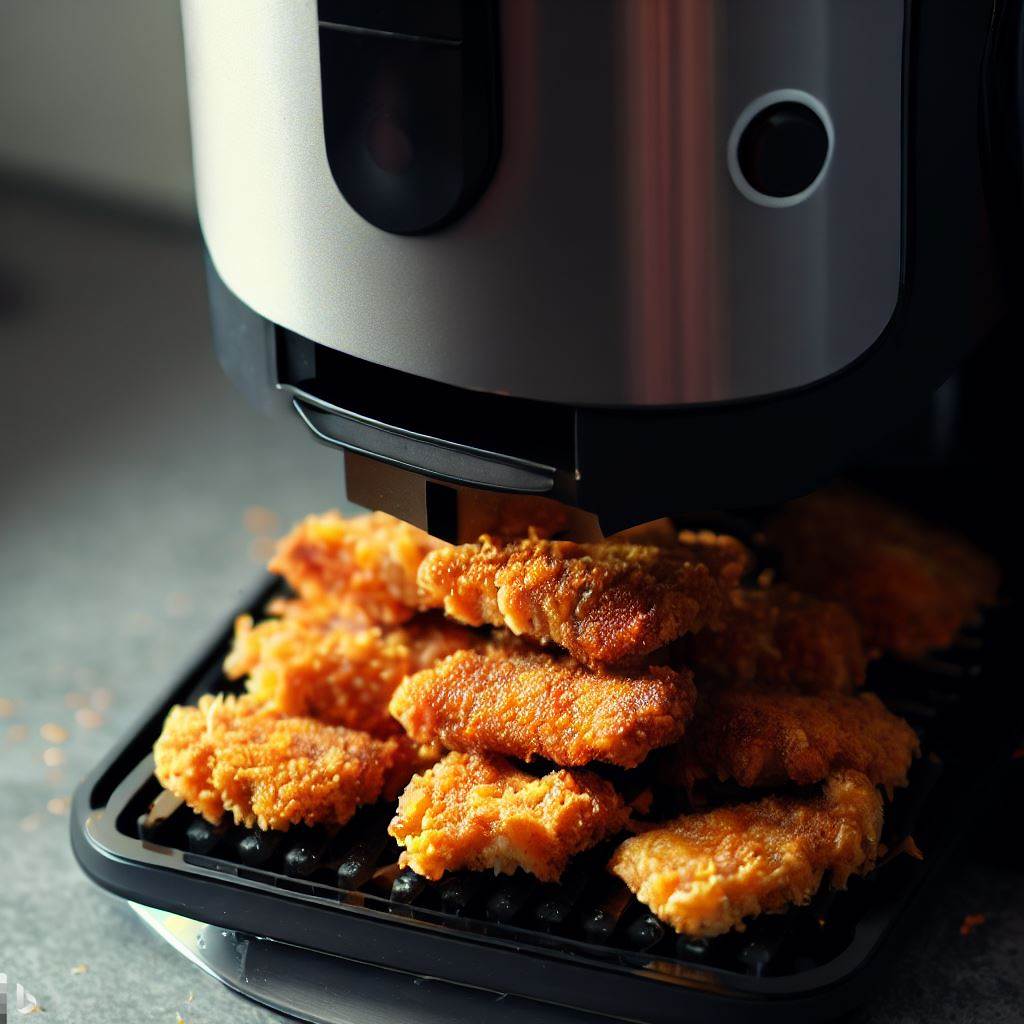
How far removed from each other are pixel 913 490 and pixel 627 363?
0.48m

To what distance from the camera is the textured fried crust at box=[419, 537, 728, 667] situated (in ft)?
2.45

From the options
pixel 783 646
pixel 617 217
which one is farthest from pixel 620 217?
pixel 783 646

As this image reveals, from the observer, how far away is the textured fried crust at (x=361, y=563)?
2.86 ft

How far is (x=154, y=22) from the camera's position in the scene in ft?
5.74

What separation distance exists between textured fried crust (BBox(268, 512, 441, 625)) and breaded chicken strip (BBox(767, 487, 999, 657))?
0.25 metres


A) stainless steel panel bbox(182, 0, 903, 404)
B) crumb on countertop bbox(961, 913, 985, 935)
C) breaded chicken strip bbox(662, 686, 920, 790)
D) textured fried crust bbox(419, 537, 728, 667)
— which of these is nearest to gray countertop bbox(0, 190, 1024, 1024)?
crumb on countertop bbox(961, 913, 985, 935)

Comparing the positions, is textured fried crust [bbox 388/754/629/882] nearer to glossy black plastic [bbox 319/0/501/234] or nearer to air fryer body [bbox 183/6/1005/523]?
Result: air fryer body [bbox 183/6/1005/523]

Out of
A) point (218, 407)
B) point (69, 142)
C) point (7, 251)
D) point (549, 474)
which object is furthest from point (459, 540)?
point (69, 142)

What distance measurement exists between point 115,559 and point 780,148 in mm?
757

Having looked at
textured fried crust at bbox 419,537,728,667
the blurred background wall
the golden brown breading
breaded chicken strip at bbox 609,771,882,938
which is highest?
the blurred background wall

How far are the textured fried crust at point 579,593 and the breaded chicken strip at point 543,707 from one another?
0.02 meters

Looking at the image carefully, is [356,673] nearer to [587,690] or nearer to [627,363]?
[587,690]
